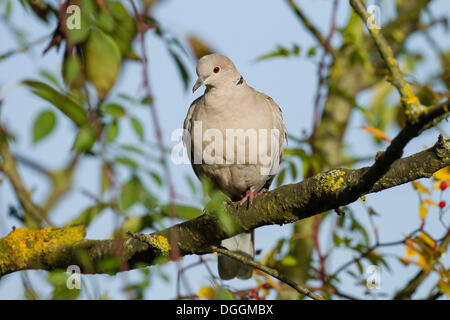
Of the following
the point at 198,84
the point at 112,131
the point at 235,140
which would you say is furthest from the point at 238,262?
the point at 112,131

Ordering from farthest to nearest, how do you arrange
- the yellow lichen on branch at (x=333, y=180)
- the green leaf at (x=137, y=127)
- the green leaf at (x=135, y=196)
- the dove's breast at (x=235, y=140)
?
1. the dove's breast at (x=235, y=140)
2. the yellow lichen on branch at (x=333, y=180)
3. the green leaf at (x=137, y=127)
4. the green leaf at (x=135, y=196)

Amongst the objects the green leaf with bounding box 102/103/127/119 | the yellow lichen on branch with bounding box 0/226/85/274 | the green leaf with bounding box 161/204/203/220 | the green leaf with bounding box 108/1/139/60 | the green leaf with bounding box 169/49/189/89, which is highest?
the green leaf with bounding box 108/1/139/60

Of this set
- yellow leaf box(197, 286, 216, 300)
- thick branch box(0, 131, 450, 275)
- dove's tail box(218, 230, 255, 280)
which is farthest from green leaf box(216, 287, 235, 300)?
dove's tail box(218, 230, 255, 280)

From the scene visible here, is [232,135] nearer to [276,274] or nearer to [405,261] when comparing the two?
[276,274]

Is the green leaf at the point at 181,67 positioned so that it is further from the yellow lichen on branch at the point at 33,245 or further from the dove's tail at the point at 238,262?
the dove's tail at the point at 238,262

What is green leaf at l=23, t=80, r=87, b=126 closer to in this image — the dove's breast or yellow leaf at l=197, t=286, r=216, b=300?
yellow leaf at l=197, t=286, r=216, b=300

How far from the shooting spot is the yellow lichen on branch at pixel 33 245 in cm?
292

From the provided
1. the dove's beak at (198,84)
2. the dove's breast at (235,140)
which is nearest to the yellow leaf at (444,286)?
the dove's breast at (235,140)

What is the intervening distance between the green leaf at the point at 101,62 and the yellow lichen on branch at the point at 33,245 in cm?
139

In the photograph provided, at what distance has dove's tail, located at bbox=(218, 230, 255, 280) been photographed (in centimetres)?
367

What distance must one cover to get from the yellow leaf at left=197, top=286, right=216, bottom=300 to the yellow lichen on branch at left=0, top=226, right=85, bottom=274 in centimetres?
79

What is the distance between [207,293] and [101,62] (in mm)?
1270

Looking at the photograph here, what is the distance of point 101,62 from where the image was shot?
1.85m

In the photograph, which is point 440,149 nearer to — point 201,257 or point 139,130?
Result: point 139,130
